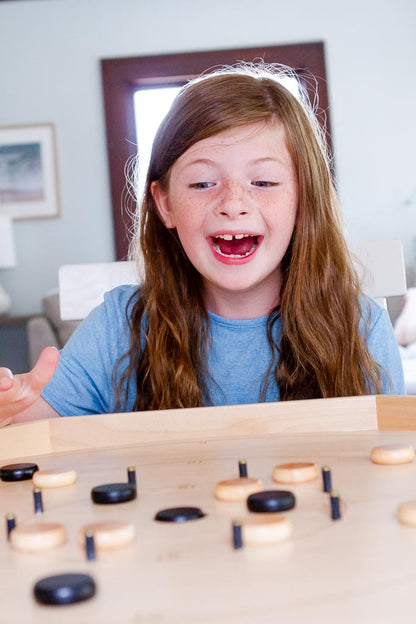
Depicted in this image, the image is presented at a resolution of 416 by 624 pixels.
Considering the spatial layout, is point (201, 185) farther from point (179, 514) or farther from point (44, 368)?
point (179, 514)

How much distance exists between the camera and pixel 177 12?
5414 millimetres

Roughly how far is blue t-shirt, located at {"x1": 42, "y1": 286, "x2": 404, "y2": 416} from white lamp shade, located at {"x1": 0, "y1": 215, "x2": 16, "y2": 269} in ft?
12.1

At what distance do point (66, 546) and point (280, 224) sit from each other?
0.93 meters

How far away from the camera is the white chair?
1.72 meters

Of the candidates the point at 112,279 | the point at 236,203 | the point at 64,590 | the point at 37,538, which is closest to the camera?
the point at 64,590

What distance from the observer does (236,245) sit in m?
1.40

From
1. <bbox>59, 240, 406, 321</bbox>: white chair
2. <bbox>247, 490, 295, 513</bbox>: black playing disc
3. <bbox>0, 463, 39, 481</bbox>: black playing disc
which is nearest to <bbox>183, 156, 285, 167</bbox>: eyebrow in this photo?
<bbox>59, 240, 406, 321</bbox>: white chair

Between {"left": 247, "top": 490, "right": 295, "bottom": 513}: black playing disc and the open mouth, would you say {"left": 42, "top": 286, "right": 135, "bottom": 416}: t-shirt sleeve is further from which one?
{"left": 247, "top": 490, "right": 295, "bottom": 513}: black playing disc

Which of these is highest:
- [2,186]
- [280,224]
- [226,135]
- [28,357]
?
[2,186]

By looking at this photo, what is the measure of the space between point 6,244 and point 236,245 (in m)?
3.85

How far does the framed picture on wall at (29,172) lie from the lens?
5.38 m

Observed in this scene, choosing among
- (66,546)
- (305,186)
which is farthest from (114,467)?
(305,186)

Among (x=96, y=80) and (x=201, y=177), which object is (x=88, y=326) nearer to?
(x=201, y=177)

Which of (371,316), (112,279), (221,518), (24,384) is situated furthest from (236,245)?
(221,518)
